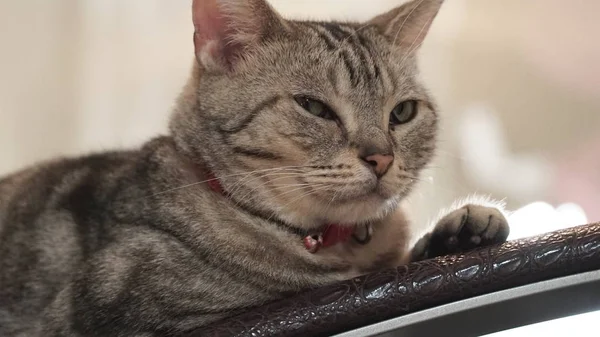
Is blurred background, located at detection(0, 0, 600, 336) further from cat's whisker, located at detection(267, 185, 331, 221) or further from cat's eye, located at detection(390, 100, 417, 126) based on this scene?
cat's whisker, located at detection(267, 185, 331, 221)

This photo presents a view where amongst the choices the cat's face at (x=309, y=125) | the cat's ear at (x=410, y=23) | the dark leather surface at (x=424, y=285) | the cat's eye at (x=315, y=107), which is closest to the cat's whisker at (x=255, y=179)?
the cat's face at (x=309, y=125)

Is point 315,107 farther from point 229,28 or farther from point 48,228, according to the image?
point 48,228

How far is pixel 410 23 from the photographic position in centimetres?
117

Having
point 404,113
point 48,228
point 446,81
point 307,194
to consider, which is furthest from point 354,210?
point 446,81

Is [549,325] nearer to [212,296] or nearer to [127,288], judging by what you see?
[212,296]

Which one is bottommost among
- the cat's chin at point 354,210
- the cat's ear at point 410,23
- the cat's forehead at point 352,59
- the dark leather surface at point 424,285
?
the dark leather surface at point 424,285

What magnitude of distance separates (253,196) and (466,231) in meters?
0.31

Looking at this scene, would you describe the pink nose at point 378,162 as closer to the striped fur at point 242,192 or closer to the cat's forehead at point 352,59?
the striped fur at point 242,192

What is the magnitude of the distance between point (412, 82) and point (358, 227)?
0.85 ft

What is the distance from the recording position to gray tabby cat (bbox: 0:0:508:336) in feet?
3.06

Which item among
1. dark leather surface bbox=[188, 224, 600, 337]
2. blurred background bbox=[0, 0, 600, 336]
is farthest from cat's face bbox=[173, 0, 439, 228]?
blurred background bbox=[0, 0, 600, 336]

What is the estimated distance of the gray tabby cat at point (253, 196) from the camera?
93 cm

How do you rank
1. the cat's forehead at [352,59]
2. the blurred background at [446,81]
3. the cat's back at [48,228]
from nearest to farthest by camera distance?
the cat's forehead at [352,59] → the cat's back at [48,228] → the blurred background at [446,81]

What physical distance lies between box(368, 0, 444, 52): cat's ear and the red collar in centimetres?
35
